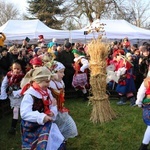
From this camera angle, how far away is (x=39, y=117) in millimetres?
3072

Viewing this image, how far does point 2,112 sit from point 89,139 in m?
2.55

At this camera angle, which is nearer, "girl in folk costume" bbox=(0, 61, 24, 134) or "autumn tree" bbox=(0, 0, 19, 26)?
"girl in folk costume" bbox=(0, 61, 24, 134)

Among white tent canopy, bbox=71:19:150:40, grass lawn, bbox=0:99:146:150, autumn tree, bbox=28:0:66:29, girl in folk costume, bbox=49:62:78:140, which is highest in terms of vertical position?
autumn tree, bbox=28:0:66:29

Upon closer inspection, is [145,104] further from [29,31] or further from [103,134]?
[29,31]

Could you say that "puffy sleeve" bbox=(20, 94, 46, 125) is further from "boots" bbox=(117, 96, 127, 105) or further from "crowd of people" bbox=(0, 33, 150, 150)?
"boots" bbox=(117, 96, 127, 105)

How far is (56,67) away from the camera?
4289 mm

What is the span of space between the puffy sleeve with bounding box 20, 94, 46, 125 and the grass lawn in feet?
6.17

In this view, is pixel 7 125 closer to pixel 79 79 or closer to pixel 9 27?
pixel 79 79

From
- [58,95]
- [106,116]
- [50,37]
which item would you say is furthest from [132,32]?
[58,95]

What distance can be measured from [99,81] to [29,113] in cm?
318

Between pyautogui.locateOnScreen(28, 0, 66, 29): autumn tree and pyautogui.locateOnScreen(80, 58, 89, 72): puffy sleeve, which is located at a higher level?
pyautogui.locateOnScreen(28, 0, 66, 29): autumn tree

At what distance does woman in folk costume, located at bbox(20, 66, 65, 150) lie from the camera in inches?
122

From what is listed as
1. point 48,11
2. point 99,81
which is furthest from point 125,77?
point 48,11

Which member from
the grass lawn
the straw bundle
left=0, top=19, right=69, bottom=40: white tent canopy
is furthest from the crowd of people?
left=0, top=19, right=69, bottom=40: white tent canopy
